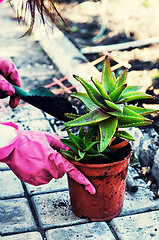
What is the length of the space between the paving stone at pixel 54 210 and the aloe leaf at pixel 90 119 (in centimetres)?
65

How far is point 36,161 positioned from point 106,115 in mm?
479

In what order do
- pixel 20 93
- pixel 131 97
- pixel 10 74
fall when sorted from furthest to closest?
pixel 10 74
pixel 20 93
pixel 131 97

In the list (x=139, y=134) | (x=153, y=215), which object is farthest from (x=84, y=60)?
(x=153, y=215)

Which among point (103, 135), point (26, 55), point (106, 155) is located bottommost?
point (26, 55)

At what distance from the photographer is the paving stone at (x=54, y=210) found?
2459 mm

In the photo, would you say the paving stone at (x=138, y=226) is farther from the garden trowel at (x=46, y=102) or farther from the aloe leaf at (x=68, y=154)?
the garden trowel at (x=46, y=102)

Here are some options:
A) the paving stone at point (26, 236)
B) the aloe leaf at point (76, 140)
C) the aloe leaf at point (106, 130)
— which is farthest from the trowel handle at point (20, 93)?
the paving stone at point (26, 236)

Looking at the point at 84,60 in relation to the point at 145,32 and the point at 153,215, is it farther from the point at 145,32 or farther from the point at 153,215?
the point at 153,215

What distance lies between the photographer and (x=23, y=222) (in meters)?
2.46

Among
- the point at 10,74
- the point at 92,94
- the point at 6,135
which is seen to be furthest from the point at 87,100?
the point at 10,74

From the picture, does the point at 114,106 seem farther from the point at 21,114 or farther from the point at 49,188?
the point at 21,114

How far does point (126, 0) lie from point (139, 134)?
4.20 m

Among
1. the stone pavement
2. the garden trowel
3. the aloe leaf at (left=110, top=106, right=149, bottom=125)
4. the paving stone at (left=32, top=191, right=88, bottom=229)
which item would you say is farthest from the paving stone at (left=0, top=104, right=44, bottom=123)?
the aloe leaf at (left=110, top=106, right=149, bottom=125)

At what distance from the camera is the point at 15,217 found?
2498 millimetres
